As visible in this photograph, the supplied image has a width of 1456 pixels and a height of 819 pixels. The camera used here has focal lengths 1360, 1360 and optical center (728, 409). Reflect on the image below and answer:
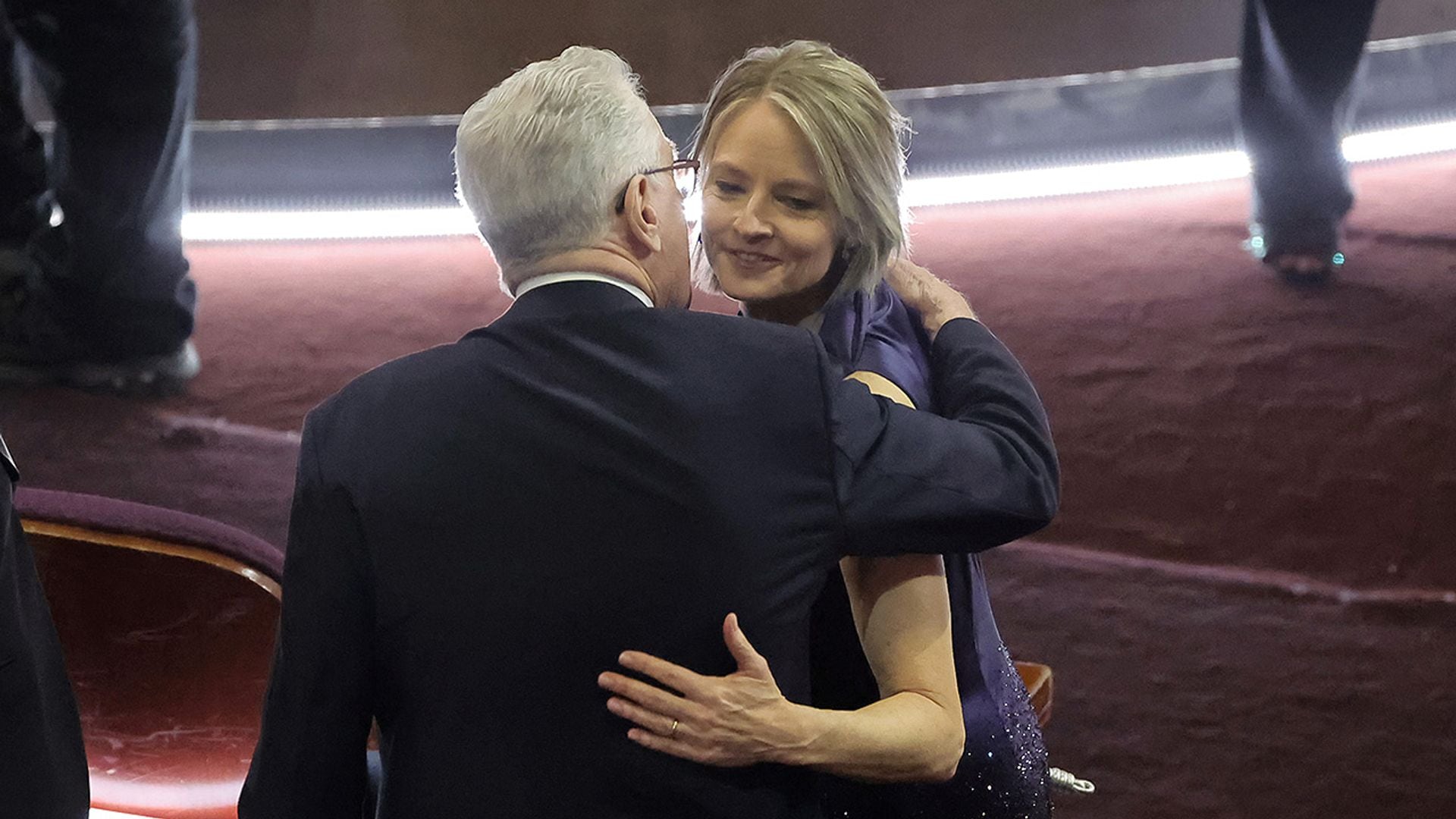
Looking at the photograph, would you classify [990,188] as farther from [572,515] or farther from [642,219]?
[572,515]

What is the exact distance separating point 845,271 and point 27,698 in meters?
0.85

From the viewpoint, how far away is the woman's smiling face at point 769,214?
130 cm

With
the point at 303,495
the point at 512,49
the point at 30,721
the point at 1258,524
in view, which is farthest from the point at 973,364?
the point at 512,49

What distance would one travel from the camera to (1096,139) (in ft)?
10.4

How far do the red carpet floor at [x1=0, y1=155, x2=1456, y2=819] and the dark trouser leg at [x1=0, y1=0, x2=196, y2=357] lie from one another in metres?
0.21

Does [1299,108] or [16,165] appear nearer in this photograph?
[1299,108]

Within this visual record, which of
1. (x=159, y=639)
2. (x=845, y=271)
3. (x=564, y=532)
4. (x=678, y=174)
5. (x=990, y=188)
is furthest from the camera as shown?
(x=990, y=188)

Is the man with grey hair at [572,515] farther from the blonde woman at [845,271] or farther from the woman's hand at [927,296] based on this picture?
the woman's hand at [927,296]

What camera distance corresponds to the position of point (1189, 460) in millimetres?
2826

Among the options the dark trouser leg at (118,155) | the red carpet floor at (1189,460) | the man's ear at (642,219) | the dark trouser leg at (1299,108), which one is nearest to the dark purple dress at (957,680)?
the man's ear at (642,219)

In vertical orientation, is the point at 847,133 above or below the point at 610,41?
below

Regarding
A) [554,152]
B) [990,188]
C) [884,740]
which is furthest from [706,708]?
[990,188]

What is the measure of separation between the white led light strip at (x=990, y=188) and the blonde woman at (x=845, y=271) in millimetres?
1892

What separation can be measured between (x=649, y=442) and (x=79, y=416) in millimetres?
2516
